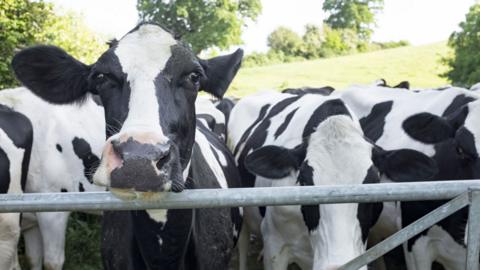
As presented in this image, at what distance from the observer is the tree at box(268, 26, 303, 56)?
59500mm

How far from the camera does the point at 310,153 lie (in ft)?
12.0

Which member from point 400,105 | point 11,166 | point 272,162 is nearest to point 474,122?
point 272,162

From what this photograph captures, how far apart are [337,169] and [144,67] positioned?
5.00 ft

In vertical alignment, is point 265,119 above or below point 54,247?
above

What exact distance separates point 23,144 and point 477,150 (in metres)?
3.47

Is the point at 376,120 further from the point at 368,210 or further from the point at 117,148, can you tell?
the point at 117,148

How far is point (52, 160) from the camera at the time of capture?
205 inches

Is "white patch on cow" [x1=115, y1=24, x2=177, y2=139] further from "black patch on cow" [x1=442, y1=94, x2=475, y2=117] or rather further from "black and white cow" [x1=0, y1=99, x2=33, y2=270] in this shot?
"black patch on cow" [x1=442, y1=94, x2=475, y2=117]

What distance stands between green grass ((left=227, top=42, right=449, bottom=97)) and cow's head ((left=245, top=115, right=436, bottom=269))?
21.5 metres

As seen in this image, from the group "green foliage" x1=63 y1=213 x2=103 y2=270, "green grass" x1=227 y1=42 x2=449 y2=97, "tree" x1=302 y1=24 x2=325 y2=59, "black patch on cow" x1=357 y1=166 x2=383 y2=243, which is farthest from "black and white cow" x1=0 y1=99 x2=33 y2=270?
"tree" x1=302 y1=24 x2=325 y2=59

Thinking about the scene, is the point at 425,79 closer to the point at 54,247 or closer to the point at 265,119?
the point at 265,119

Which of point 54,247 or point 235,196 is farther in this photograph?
point 54,247

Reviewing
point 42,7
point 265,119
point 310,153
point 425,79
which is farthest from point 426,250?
point 425,79

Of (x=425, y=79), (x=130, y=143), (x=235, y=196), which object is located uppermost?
(x=130, y=143)
